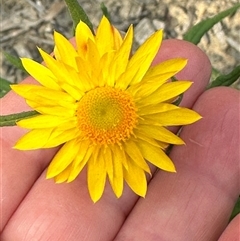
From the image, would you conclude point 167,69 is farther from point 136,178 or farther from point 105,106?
point 136,178

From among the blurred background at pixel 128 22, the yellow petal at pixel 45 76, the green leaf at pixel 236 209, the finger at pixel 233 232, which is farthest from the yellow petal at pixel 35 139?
the blurred background at pixel 128 22

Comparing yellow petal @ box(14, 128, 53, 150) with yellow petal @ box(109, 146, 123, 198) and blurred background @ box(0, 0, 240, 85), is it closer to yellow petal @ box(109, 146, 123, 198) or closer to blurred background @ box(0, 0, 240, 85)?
yellow petal @ box(109, 146, 123, 198)

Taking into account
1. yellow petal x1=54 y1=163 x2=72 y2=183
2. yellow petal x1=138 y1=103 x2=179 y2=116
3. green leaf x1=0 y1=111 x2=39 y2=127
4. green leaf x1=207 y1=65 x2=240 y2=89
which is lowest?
green leaf x1=207 y1=65 x2=240 y2=89

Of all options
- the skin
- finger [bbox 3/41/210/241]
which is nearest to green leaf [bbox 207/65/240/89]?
the skin

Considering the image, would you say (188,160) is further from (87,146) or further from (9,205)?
(9,205)

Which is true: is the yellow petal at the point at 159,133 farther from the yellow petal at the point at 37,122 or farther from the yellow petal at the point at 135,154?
the yellow petal at the point at 37,122
